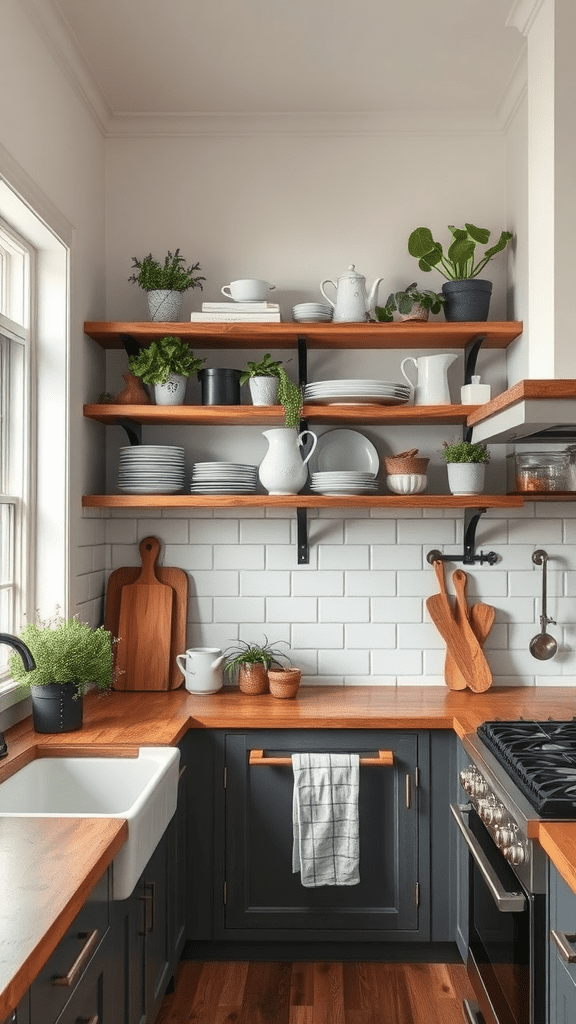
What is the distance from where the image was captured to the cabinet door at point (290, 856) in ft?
9.36

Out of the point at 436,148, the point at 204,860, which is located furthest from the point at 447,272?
the point at 204,860

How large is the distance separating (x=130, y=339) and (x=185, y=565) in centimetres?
86

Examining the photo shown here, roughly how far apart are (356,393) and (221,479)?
1.83 feet

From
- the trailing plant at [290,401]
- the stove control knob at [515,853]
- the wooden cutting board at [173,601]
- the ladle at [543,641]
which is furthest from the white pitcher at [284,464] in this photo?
the stove control knob at [515,853]

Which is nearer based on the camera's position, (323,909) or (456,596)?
(323,909)

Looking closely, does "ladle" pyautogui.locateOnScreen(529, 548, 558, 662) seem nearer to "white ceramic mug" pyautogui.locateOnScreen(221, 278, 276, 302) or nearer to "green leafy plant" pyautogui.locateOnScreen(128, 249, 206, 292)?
"white ceramic mug" pyautogui.locateOnScreen(221, 278, 276, 302)

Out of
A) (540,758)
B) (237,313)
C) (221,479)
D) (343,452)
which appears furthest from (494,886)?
(237,313)

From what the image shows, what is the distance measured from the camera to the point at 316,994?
8.87 ft

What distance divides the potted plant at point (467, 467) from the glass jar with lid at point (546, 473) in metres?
0.16

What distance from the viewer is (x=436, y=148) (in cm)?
341

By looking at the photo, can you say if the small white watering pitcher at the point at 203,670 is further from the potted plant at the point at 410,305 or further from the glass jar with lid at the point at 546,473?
the potted plant at the point at 410,305

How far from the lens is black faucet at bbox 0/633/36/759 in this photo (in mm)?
2055

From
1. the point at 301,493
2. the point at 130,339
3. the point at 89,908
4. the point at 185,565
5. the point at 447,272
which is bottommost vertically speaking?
the point at 89,908

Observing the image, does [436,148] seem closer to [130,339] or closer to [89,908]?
[130,339]
